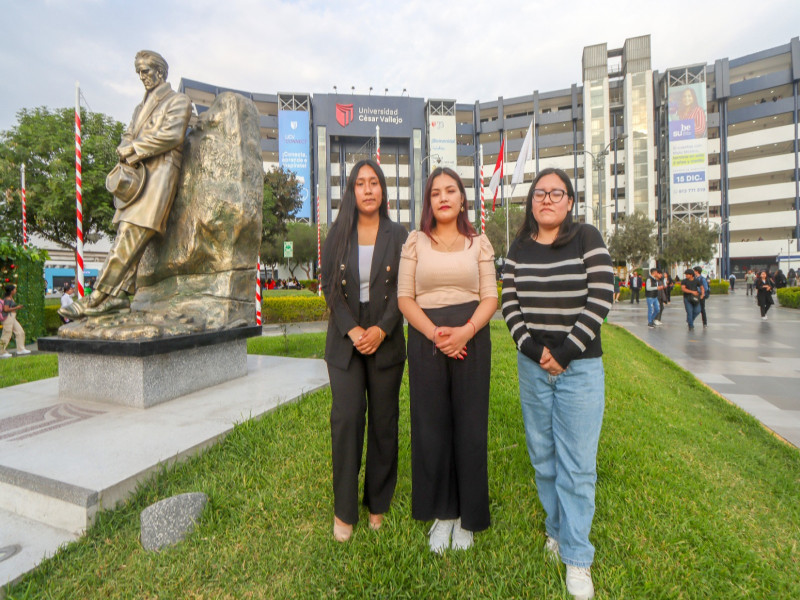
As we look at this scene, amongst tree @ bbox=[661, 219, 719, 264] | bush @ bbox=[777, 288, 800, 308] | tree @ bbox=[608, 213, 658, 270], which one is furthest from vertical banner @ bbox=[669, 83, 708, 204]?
bush @ bbox=[777, 288, 800, 308]

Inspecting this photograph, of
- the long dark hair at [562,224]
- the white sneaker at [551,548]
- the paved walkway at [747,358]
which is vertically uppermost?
the long dark hair at [562,224]

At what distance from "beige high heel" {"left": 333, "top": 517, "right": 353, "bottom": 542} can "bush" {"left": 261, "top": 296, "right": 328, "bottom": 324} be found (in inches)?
421

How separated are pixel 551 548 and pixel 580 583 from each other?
27cm

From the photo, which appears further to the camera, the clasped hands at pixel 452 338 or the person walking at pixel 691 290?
the person walking at pixel 691 290

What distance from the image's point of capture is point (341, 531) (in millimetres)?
2201

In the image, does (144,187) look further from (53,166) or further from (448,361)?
(53,166)

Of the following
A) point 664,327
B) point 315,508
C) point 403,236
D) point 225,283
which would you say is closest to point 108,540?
point 315,508

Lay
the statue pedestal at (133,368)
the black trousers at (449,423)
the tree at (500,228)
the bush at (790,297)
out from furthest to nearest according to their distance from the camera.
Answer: the tree at (500,228) → the bush at (790,297) → the statue pedestal at (133,368) → the black trousers at (449,423)

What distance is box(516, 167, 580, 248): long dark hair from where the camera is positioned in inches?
78.2

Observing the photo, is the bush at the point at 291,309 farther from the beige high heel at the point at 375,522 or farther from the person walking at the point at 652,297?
the beige high heel at the point at 375,522

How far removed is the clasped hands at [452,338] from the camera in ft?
6.44

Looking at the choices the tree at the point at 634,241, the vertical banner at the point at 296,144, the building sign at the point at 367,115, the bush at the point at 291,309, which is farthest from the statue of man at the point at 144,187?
the building sign at the point at 367,115

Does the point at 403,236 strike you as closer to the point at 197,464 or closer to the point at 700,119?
the point at 197,464

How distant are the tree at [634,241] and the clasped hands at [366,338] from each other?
3489 centimetres
